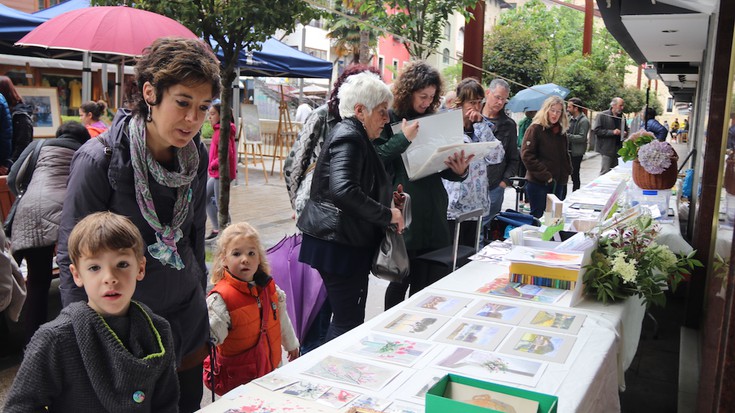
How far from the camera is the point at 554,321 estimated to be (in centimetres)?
274

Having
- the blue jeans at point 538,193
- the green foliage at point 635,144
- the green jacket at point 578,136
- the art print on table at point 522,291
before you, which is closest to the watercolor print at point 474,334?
the art print on table at point 522,291

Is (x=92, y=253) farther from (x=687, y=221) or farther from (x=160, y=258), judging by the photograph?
(x=687, y=221)

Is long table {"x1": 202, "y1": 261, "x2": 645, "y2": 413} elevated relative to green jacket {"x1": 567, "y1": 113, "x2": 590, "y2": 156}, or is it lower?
lower

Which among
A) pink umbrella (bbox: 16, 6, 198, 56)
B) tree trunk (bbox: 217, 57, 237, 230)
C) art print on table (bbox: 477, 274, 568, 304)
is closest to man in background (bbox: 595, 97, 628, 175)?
tree trunk (bbox: 217, 57, 237, 230)

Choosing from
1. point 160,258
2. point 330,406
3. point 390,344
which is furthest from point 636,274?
point 160,258

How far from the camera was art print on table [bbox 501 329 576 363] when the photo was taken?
233 cm

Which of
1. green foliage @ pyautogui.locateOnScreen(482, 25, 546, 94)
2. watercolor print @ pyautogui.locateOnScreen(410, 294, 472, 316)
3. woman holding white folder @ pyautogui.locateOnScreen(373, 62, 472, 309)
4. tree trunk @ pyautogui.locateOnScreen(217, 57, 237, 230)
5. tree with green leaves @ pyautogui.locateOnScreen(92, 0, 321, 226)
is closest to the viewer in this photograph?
watercolor print @ pyautogui.locateOnScreen(410, 294, 472, 316)

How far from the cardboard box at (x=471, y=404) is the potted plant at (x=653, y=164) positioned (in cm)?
439

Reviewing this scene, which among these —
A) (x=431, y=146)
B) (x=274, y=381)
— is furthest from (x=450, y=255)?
(x=274, y=381)

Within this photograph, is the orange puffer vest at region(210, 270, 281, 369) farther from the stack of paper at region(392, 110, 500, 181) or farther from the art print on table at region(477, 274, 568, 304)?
the stack of paper at region(392, 110, 500, 181)

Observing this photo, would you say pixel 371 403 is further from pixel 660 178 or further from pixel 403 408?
pixel 660 178

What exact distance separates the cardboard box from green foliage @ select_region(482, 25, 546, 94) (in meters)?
20.6

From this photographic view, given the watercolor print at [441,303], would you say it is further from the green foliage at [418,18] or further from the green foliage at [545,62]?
the green foliage at [545,62]

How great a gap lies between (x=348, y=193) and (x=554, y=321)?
105 centimetres
